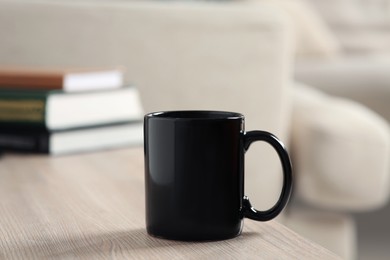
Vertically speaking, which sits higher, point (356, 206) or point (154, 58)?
point (154, 58)

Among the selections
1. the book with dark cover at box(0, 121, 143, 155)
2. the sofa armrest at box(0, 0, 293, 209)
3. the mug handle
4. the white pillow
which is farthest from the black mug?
the white pillow

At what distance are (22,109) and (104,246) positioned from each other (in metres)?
0.57

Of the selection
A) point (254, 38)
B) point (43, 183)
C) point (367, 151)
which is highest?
Answer: point (254, 38)

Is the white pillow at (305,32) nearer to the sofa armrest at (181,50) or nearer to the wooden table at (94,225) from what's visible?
the sofa armrest at (181,50)

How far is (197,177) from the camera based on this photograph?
1.98 ft

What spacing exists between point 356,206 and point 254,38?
15.7 inches

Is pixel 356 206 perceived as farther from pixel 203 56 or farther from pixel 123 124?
pixel 123 124

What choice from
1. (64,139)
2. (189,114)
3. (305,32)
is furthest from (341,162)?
(305,32)

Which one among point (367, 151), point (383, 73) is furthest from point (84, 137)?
point (383, 73)

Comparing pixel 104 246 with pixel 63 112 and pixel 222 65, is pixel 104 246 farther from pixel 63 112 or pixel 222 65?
pixel 222 65

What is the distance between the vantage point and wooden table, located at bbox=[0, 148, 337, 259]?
580 millimetres

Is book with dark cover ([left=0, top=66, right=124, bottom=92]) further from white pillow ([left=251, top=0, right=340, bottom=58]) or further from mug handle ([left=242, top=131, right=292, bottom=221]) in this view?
white pillow ([left=251, top=0, right=340, bottom=58])

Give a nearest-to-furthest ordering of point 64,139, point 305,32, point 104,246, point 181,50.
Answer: point 104,246 → point 64,139 → point 181,50 → point 305,32

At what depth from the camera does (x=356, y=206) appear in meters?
1.68
